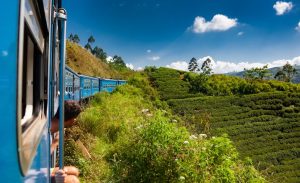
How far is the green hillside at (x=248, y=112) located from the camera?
87.1 ft

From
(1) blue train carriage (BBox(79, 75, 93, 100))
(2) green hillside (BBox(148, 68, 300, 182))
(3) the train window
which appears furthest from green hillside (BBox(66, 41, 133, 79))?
(3) the train window

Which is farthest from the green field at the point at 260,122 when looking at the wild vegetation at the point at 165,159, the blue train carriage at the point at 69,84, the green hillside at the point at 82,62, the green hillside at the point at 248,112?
the wild vegetation at the point at 165,159

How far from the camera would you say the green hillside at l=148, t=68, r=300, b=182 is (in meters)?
26.6

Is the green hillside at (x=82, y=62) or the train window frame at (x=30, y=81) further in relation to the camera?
the green hillside at (x=82, y=62)

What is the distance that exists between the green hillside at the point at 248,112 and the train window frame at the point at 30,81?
21.9 meters

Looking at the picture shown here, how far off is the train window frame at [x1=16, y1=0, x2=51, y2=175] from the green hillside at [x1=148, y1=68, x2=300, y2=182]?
2191 centimetres

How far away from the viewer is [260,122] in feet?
108

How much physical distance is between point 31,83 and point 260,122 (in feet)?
110

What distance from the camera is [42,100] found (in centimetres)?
151

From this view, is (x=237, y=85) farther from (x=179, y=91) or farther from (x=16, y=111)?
(x=16, y=111)

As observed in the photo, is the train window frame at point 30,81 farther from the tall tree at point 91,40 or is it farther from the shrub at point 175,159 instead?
the tall tree at point 91,40

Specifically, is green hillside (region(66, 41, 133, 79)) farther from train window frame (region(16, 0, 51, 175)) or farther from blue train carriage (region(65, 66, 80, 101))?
train window frame (region(16, 0, 51, 175))

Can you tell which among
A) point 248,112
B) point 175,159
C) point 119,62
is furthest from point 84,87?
point 119,62

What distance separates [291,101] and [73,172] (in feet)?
121
